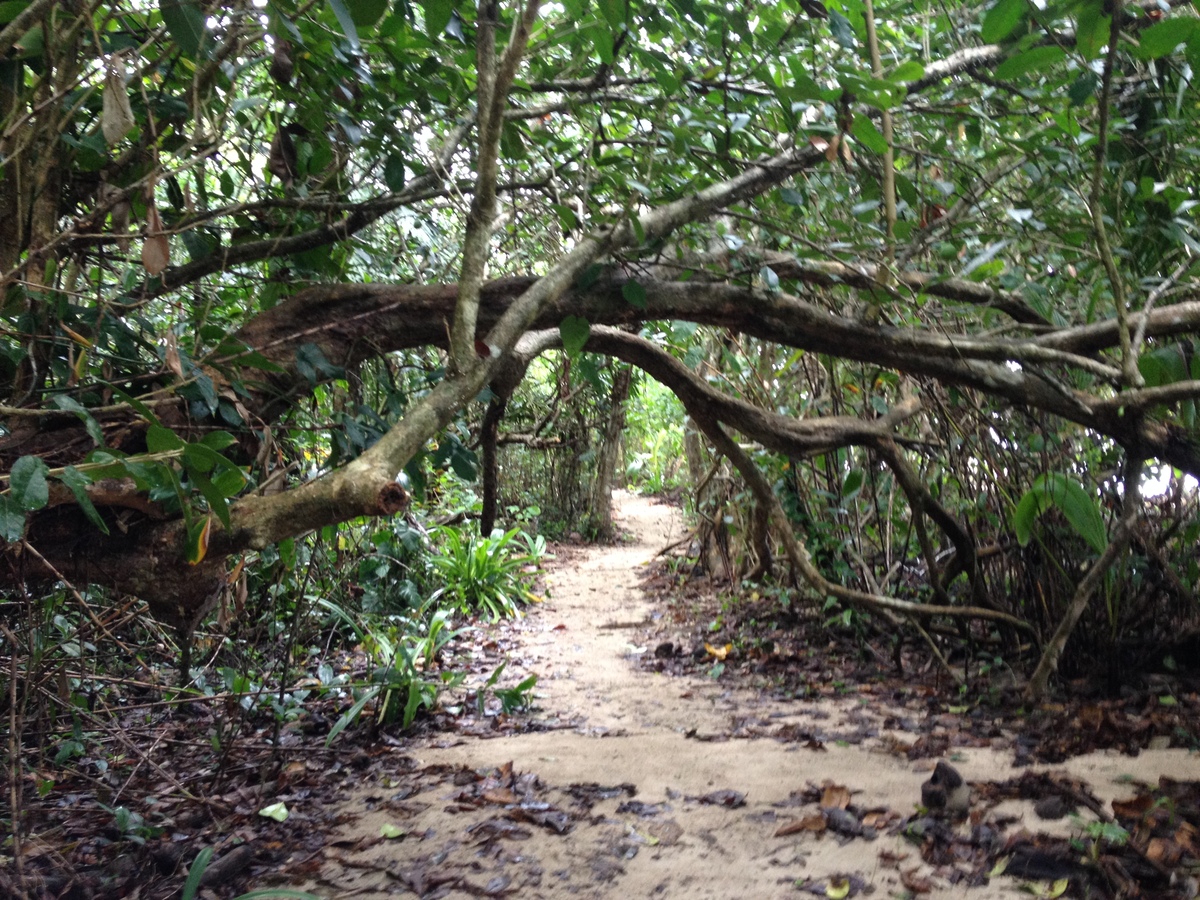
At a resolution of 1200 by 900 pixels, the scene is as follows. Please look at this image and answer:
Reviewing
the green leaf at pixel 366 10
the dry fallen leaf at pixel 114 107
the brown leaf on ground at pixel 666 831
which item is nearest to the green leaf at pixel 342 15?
the green leaf at pixel 366 10

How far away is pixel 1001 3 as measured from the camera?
7.05ft

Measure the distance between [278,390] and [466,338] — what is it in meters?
0.85

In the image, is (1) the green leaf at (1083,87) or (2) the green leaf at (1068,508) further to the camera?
(2) the green leaf at (1068,508)

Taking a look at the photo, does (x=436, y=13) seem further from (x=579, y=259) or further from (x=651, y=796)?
(x=651, y=796)

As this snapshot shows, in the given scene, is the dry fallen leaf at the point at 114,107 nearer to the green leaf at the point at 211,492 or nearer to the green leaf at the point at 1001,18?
the green leaf at the point at 211,492

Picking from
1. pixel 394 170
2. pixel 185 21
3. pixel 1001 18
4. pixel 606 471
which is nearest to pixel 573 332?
pixel 394 170

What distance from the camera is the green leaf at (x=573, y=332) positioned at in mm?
2625

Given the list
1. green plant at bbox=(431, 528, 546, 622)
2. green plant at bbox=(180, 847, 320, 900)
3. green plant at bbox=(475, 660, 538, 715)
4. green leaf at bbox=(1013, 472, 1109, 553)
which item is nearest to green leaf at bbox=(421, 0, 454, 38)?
green plant at bbox=(180, 847, 320, 900)

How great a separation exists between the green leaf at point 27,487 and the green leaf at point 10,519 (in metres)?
0.01

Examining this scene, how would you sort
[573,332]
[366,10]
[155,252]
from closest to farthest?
[155,252]
[366,10]
[573,332]

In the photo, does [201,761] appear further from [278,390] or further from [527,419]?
[527,419]

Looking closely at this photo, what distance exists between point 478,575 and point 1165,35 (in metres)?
5.40

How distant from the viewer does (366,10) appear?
2004 mm

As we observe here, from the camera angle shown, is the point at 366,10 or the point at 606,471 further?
the point at 606,471
